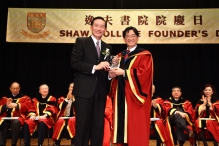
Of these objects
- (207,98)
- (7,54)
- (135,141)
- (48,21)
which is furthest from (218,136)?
(7,54)

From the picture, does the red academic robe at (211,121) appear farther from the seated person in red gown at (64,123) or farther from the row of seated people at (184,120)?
the seated person in red gown at (64,123)

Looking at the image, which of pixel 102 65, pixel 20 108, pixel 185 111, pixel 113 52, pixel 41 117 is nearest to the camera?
pixel 102 65

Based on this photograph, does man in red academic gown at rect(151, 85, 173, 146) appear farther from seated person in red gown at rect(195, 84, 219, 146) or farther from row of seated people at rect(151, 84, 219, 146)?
seated person in red gown at rect(195, 84, 219, 146)

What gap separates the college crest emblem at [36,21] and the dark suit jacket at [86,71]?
12.6ft

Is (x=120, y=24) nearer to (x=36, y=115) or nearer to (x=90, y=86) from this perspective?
(x=36, y=115)

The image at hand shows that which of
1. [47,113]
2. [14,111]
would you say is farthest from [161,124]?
[14,111]

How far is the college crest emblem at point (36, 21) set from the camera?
21.3ft

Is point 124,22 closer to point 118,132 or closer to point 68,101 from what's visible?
point 68,101

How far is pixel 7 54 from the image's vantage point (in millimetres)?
7629

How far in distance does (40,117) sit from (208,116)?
3337 mm

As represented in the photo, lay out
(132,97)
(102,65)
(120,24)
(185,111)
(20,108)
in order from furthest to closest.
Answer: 1. (120,24)
2. (185,111)
3. (20,108)
4. (132,97)
5. (102,65)

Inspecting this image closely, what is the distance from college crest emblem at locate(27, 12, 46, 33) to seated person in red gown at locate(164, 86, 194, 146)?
10.8ft

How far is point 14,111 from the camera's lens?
19.3 feet

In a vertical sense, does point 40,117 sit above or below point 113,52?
below
